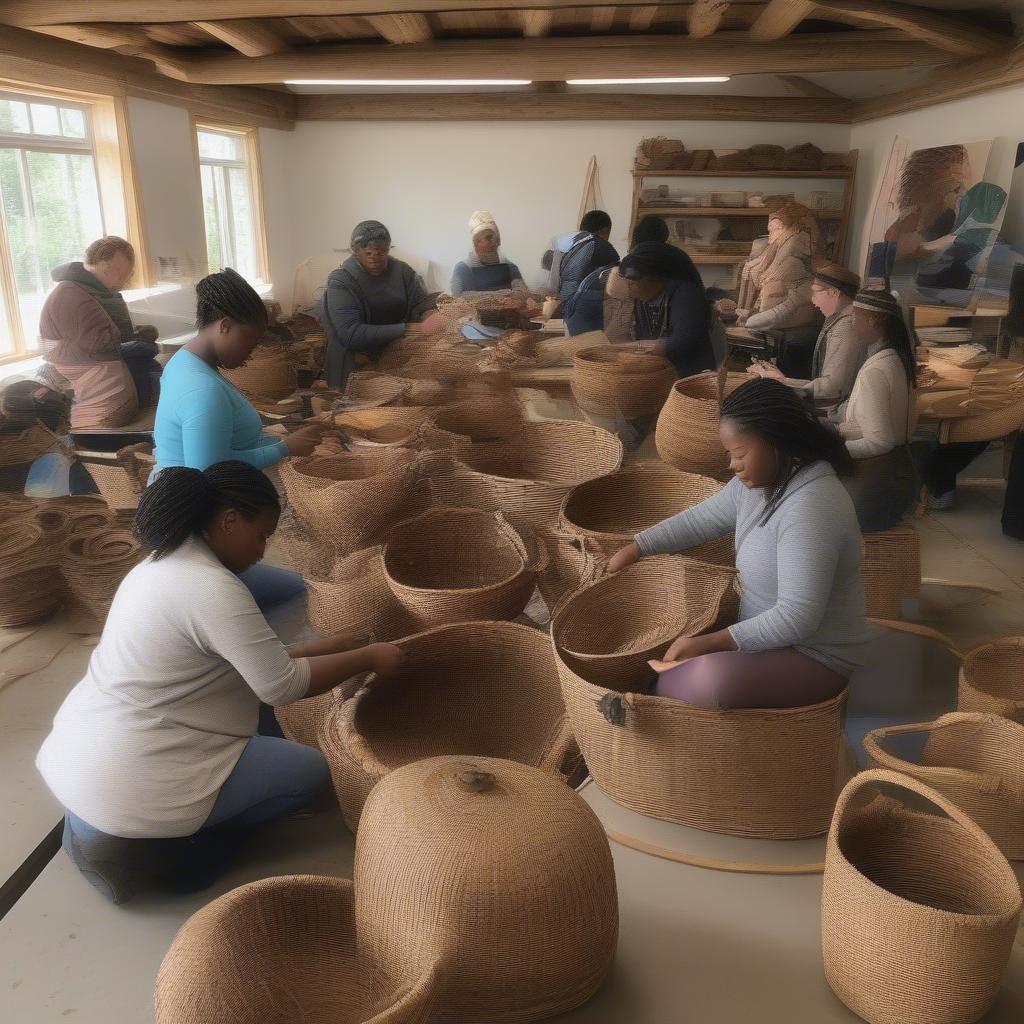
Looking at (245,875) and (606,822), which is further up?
(606,822)

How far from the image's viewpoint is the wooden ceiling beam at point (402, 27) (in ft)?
13.9

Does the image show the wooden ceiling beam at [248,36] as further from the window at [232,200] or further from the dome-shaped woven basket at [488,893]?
the dome-shaped woven basket at [488,893]

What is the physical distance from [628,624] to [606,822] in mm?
711

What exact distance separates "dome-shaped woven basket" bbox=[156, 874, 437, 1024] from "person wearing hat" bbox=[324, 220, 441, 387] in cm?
317

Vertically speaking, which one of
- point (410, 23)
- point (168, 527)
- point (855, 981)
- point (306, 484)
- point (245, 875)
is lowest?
point (245, 875)

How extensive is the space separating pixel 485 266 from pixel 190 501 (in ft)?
10.9

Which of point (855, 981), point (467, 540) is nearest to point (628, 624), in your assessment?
point (467, 540)

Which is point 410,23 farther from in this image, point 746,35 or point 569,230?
point 746,35

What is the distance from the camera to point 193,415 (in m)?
2.49

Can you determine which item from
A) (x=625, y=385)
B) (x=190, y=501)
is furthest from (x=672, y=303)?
(x=190, y=501)

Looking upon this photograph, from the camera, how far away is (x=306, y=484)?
2.86 meters

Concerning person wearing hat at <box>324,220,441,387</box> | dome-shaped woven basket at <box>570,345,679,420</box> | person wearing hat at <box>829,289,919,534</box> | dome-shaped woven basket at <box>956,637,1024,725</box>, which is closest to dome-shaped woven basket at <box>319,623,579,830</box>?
dome-shaped woven basket at <box>956,637,1024,725</box>

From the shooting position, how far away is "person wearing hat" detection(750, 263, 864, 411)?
322 cm

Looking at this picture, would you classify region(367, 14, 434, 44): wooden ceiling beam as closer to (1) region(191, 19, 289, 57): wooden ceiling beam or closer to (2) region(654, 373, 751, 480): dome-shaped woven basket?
(1) region(191, 19, 289, 57): wooden ceiling beam
